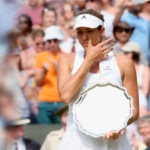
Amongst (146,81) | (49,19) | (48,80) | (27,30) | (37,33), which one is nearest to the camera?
(146,81)

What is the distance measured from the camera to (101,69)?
3.57 metres

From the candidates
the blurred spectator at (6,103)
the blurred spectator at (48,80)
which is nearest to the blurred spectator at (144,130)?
the blurred spectator at (48,80)

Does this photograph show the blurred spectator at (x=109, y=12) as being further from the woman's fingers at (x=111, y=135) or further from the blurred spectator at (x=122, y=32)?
the woman's fingers at (x=111, y=135)

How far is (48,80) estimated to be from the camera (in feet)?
25.0

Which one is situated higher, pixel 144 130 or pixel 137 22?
pixel 137 22

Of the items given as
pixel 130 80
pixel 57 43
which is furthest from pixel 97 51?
pixel 57 43

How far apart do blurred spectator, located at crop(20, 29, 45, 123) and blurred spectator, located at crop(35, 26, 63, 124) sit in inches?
3.5

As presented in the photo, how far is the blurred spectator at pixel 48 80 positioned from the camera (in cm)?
748

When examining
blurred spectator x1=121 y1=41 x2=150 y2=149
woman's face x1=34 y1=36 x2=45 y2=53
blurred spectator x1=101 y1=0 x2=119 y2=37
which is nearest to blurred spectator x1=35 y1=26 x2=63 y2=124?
woman's face x1=34 y1=36 x2=45 y2=53

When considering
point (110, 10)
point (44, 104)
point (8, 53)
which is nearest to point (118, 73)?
point (8, 53)

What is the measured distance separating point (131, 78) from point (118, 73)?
0.29ft

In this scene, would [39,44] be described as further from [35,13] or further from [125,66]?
[125,66]

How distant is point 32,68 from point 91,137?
14.7 ft

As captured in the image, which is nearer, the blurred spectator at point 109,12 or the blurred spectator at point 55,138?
the blurred spectator at point 55,138
